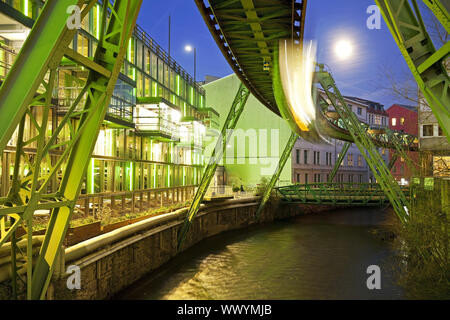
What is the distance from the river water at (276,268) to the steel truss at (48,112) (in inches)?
278

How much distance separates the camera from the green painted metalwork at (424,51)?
4.52 meters

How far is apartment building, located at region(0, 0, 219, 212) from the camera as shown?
14166 millimetres

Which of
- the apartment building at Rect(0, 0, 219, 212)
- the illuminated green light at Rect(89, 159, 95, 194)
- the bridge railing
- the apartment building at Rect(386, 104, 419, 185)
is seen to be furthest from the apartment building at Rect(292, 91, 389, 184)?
the illuminated green light at Rect(89, 159, 95, 194)

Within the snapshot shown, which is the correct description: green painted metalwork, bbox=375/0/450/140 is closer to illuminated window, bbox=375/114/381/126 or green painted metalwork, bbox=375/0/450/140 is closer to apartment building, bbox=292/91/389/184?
apartment building, bbox=292/91/389/184

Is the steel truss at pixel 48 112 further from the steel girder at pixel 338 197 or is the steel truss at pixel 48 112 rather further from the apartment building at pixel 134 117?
the steel girder at pixel 338 197

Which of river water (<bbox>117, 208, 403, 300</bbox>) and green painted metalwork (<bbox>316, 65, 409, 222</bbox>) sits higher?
green painted metalwork (<bbox>316, 65, 409, 222</bbox>)

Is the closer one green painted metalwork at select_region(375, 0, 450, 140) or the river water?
green painted metalwork at select_region(375, 0, 450, 140)

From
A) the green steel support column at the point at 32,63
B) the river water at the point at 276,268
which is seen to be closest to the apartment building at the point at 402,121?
the river water at the point at 276,268

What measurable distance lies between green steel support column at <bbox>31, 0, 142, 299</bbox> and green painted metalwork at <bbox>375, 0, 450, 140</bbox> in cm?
379

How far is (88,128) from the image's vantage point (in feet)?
19.1

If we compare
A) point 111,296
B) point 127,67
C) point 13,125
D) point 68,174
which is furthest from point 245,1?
point 127,67

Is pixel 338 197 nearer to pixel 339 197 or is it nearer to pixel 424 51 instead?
pixel 339 197

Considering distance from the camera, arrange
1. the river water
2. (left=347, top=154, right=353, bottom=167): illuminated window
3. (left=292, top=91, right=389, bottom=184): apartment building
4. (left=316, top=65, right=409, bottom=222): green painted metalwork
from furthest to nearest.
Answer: (left=347, top=154, right=353, bottom=167): illuminated window, (left=292, top=91, right=389, bottom=184): apartment building, (left=316, top=65, right=409, bottom=222): green painted metalwork, the river water

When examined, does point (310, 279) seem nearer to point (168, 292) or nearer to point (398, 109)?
point (168, 292)
